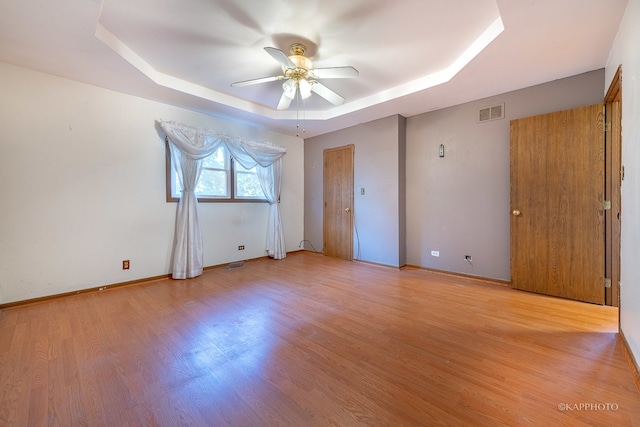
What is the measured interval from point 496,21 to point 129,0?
292 cm

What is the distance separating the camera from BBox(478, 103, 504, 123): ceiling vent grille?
126 inches

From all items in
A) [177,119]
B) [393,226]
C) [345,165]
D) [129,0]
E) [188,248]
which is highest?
[129,0]

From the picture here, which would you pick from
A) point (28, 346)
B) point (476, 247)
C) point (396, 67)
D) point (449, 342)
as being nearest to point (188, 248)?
point (28, 346)

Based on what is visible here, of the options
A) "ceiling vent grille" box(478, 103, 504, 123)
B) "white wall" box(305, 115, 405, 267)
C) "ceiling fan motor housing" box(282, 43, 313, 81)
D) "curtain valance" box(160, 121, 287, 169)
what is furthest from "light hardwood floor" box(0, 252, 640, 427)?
"ceiling fan motor housing" box(282, 43, 313, 81)

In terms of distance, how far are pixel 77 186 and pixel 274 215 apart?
8.97 feet

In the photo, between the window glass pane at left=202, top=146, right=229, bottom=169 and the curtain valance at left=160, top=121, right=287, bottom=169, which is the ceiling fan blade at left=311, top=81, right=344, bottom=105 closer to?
the curtain valance at left=160, top=121, right=287, bottom=169

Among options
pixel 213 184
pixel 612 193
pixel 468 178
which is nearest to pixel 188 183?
pixel 213 184

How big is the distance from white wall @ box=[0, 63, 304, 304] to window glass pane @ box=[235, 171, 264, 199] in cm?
104

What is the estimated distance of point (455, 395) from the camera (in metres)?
1.37

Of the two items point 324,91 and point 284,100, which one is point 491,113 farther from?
point 284,100

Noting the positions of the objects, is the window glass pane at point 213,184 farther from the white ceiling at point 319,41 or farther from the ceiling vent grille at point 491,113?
the ceiling vent grille at point 491,113

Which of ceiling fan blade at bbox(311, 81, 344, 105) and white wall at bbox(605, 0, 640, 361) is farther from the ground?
ceiling fan blade at bbox(311, 81, 344, 105)

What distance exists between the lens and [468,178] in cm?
347

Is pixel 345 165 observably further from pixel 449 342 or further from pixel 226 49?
pixel 449 342
